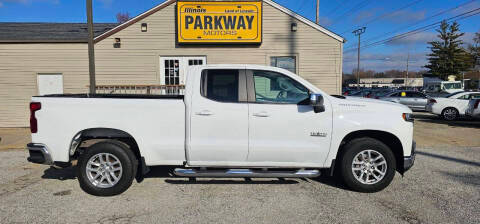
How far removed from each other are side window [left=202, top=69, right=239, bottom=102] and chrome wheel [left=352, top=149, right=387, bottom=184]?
6.64ft

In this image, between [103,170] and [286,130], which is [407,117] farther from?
[103,170]

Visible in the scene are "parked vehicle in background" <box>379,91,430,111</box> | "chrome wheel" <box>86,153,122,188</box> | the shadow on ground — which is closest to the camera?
"chrome wheel" <box>86,153,122,188</box>

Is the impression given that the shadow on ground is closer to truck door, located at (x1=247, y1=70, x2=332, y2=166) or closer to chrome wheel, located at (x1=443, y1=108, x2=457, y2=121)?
truck door, located at (x1=247, y1=70, x2=332, y2=166)

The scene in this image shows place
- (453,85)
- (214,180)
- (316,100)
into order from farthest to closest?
1. (453,85)
2. (214,180)
3. (316,100)

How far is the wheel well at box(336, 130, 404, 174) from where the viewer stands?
14.0 feet

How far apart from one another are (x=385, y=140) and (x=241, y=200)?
2466 millimetres

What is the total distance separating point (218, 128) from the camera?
13.3ft

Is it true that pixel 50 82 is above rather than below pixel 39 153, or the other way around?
above

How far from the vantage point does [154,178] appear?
4871 millimetres

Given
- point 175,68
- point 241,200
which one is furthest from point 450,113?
point 241,200

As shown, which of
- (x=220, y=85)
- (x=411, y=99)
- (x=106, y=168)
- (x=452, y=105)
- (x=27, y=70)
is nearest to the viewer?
(x=106, y=168)

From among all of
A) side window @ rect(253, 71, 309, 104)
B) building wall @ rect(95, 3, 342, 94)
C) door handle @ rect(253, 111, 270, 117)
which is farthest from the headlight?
building wall @ rect(95, 3, 342, 94)

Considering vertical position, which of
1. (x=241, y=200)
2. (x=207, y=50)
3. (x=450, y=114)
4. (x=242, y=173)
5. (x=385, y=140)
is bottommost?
(x=241, y=200)

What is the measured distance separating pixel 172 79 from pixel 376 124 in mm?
8620
